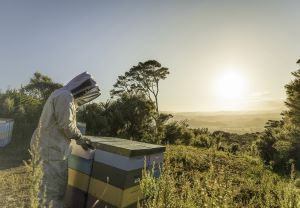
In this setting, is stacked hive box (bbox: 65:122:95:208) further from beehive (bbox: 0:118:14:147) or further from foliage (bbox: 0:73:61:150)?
foliage (bbox: 0:73:61:150)

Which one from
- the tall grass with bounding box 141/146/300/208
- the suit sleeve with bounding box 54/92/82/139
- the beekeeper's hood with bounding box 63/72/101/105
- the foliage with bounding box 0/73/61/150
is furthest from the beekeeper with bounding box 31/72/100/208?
the foliage with bounding box 0/73/61/150

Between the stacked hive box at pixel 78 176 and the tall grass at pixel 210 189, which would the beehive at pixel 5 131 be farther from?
the stacked hive box at pixel 78 176

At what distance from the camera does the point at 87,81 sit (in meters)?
4.37

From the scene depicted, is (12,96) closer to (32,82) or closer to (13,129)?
(13,129)

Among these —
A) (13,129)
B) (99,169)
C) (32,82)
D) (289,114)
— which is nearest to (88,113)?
(13,129)

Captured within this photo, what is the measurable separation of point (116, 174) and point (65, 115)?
1070 mm

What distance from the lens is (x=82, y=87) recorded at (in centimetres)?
436

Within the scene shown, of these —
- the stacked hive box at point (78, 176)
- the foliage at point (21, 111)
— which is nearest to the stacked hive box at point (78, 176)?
the stacked hive box at point (78, 176)

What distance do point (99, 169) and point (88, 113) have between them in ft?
28.1

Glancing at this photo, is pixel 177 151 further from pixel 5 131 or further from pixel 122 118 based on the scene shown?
pixel 5 131

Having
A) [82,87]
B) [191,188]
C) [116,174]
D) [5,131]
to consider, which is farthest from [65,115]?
[5,131]

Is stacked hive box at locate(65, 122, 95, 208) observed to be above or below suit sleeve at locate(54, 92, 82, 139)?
below

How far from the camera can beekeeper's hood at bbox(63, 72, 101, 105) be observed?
428 cm

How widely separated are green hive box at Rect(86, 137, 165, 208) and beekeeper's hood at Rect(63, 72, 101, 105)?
0.85 m
